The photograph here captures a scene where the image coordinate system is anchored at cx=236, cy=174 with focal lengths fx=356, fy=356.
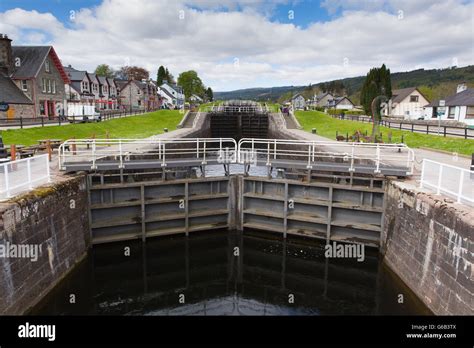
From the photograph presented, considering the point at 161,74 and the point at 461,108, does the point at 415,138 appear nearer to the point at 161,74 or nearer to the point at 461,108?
the point at 461,108

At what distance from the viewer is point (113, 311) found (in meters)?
11.0

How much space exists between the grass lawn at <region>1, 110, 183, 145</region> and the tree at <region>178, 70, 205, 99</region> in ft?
287

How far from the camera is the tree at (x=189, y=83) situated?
5630 inches

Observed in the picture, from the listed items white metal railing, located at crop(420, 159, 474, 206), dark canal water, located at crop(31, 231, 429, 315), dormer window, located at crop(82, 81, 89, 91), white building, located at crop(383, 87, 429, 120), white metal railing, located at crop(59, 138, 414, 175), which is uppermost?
dormer window, located at crop(82, 81, 89, 91)

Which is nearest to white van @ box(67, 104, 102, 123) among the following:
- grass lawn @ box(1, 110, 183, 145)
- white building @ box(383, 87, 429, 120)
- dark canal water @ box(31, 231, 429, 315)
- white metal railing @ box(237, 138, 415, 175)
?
grass lawn @ box(1, 110, 183, 145)

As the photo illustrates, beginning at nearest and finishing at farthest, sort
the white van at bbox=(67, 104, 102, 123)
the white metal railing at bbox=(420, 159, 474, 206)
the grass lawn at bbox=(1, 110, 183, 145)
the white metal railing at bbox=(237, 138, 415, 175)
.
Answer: the white metal railing at bbox=(420, 159, 474, 206) < the white metal railing at bbox=(237, 138, 415, 175) < the grass lawn at bbox=(1, 110, 183, 145) < the white van at bbox=(67, 104, 102, 123)

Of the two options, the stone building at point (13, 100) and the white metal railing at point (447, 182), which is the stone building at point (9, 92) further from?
the white metal railing at point (447, 182)

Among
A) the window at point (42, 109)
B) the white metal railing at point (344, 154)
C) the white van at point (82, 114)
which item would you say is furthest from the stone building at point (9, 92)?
the white metal railing at point (344, 154)

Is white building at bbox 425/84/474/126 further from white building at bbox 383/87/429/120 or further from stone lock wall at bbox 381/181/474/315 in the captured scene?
stone lock wall at bbox 381/181/474/315

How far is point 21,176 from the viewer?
42.8 feet

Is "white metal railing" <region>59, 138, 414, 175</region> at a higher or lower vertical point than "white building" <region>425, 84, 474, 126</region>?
lower

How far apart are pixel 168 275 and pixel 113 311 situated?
2785 mm

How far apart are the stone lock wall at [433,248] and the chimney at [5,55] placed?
42193mm

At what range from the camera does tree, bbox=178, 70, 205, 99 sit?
14300 cm
